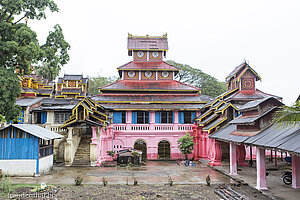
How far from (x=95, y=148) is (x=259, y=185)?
45.1 feet

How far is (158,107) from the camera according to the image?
2528 centimetres

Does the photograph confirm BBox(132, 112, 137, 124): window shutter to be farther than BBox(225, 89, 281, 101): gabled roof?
Yes

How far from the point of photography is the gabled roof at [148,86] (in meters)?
27.1

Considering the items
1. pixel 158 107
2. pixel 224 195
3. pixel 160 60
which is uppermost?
pixel 160 60

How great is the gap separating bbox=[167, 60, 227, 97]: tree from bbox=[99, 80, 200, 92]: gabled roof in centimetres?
2019

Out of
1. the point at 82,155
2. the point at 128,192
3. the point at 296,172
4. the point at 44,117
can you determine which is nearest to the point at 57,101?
the point at 44,117

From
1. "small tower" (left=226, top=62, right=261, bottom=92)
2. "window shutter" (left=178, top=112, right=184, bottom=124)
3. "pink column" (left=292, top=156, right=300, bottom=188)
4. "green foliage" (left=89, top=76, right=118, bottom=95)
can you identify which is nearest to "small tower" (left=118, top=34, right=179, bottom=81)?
"window shutter" (left=178, top=112, right=184, bottom=124)

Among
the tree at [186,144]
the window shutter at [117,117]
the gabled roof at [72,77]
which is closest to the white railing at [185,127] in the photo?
the tree at [186,144]

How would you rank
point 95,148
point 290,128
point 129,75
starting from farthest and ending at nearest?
point 129,75, point 95,148, point 290,128

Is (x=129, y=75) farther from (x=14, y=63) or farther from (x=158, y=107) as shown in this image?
(x=14, y=63)

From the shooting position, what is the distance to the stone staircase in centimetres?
2183

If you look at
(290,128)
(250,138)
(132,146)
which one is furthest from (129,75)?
(290,128)

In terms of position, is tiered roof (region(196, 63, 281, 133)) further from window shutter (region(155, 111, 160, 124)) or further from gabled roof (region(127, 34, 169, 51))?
gabled roof (region(127, 34, 169, 51))

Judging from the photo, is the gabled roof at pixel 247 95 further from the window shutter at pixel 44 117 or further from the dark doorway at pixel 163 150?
the window shutter at pixel 44 117
